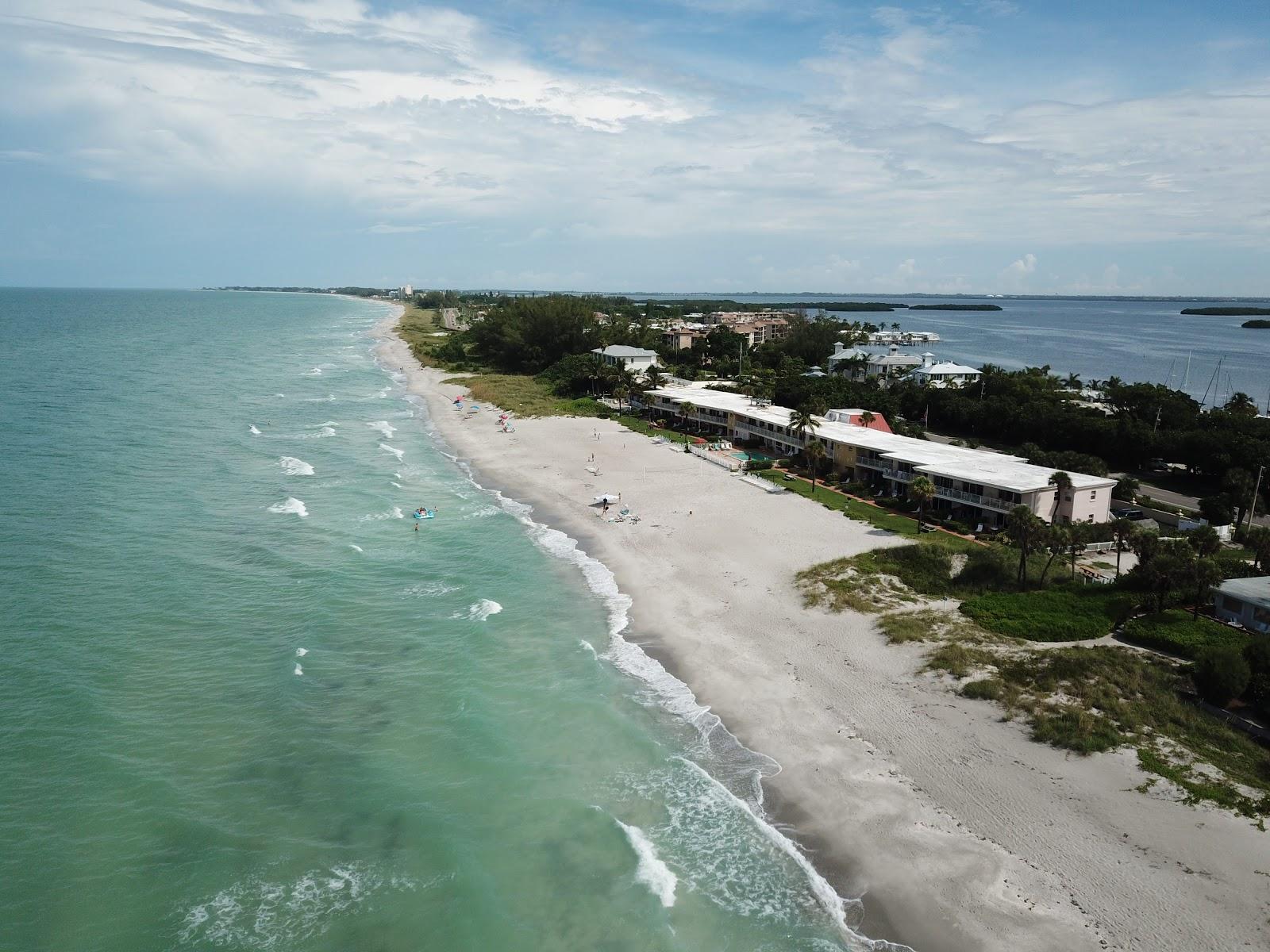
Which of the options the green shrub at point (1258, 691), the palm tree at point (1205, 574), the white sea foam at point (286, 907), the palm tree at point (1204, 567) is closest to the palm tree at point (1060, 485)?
the palm tree at point (1204, 567)

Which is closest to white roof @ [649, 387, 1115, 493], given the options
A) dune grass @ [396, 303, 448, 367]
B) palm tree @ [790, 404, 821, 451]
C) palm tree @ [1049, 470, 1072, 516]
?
palm tree @ [1049, 470, 1072, 516]

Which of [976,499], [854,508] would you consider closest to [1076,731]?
[976,499]

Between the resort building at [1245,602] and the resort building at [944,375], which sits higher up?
the resort building at [944,375]

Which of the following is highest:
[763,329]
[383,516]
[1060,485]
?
[763,329]

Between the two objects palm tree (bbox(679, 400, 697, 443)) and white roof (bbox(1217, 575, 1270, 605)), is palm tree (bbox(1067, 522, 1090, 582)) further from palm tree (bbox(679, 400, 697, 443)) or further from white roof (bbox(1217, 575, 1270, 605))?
palm tree (bbox(679, 400, 697, 443))

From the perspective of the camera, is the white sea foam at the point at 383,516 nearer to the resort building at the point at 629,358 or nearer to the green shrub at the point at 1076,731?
the green shrub at the point at 1076,731

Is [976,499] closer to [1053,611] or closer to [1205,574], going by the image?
[1053,611]
